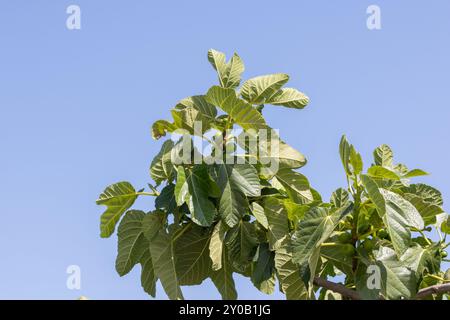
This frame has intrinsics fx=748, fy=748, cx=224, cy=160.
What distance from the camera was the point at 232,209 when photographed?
2.74 metres

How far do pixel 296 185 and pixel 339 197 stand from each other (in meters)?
0.19

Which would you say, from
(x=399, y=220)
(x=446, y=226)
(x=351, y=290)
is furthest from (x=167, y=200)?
(x=446, y=226)

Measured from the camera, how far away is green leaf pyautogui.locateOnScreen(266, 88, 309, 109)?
307 centimetres

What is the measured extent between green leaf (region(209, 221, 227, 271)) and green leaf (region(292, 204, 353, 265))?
0.96ft

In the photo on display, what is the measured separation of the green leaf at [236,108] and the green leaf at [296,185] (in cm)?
24

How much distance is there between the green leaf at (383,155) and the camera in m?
3.19

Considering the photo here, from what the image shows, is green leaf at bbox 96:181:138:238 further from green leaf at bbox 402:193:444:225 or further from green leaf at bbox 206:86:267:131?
green leaf at bbox 402:193:444:225

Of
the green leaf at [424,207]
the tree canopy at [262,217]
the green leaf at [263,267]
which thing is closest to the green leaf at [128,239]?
the tree canopy at [262,217]

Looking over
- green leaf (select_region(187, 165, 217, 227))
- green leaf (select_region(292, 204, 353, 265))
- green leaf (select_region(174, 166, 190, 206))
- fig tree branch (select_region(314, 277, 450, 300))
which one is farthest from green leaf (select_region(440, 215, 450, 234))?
green leaf (select_region(174, 166, 190, 206))

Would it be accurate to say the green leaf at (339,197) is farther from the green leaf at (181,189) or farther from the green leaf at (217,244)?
the green leaf at (181,189)

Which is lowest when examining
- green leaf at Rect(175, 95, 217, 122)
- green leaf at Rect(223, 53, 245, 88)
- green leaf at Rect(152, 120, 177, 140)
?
green leaf at Rect(152, 120, 177, 140)
